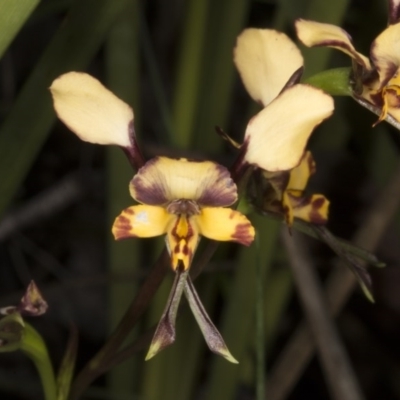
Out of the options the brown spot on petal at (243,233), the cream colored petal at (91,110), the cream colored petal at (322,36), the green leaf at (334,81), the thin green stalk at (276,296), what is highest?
the cream colored petal at (322,36)

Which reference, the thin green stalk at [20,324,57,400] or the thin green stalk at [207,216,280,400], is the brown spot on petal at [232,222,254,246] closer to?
the thin green stalk at [20,324,57,400]

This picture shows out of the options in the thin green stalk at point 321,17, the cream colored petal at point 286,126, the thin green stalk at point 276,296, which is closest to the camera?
the cream colored petal at point 286,126

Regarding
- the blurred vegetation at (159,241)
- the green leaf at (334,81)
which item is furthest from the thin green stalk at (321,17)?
the green leaf at (334,81)

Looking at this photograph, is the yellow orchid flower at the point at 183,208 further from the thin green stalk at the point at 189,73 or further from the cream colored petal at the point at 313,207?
the thin green stalk at the point at 189,73

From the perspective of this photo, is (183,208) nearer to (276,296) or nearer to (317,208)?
(317,208)

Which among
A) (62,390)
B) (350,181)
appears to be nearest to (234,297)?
(350,181)

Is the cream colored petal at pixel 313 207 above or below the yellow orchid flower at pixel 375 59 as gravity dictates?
below

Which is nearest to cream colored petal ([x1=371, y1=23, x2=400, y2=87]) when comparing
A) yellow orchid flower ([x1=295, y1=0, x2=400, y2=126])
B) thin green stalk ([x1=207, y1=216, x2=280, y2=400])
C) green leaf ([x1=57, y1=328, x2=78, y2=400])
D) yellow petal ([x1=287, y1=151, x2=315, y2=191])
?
yellow orchid flower ([x1=295, y1=0, x2=400, y2=126])

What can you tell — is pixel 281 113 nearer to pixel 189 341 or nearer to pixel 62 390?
pixel 62 390
